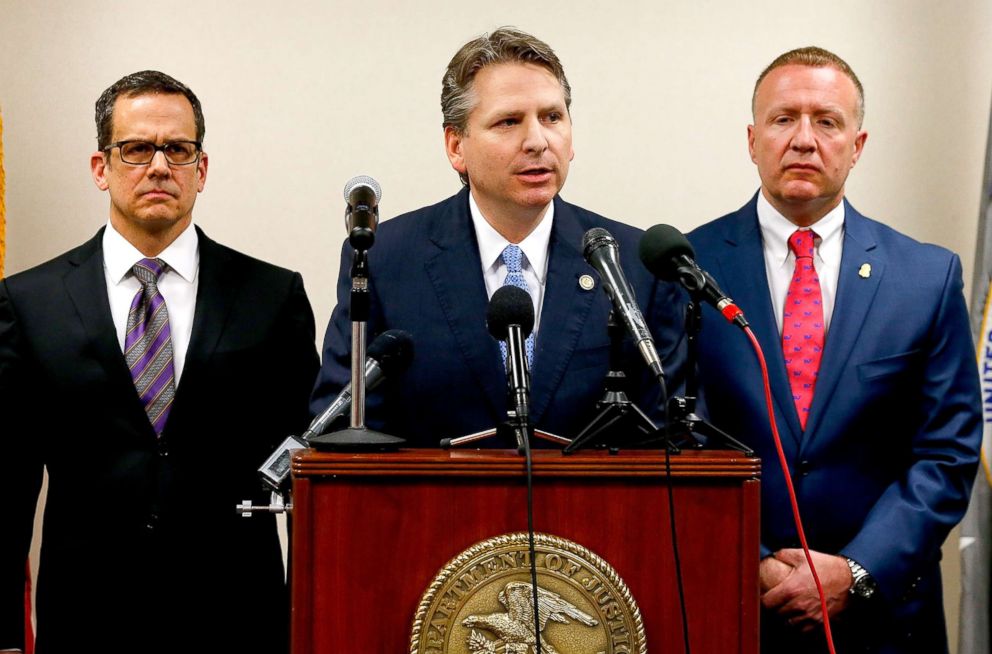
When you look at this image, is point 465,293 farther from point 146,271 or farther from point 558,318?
point 146,271

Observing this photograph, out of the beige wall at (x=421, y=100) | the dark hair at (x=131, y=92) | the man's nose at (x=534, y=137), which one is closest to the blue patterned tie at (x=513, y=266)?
the man's nose at (x=534, y=137)

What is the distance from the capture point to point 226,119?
3.72 metres

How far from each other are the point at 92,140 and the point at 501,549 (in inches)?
99.0

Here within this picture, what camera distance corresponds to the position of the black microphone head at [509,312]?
1809 mm

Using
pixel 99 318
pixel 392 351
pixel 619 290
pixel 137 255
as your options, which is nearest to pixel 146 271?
pixel 137 255

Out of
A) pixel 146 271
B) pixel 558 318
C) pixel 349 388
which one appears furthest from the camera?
pixel 146 271

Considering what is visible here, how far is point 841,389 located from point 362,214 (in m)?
1.15

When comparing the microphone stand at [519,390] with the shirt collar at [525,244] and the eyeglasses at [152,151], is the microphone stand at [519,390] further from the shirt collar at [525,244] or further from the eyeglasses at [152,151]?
the eyeglasses at [152,151]

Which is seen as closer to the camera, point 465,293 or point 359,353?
point 359,353

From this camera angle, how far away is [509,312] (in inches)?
71.1

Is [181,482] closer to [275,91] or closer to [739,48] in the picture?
[275,91]

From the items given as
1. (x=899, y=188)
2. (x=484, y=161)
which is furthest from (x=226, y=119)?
(x=899, y=188)

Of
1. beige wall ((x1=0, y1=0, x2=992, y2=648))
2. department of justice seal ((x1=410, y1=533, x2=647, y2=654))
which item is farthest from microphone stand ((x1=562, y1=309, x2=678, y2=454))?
beige wall ((x1=0, y1=0, x2=992, y2=648))

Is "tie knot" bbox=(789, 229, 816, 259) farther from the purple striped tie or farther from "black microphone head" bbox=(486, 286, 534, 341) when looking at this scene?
the purple striped tie
